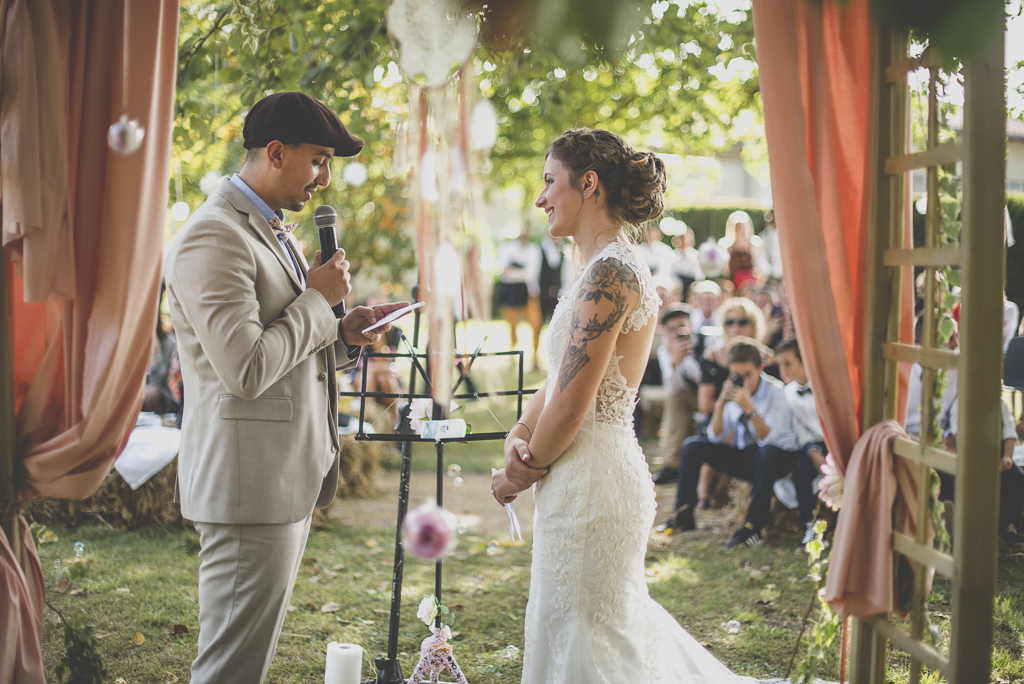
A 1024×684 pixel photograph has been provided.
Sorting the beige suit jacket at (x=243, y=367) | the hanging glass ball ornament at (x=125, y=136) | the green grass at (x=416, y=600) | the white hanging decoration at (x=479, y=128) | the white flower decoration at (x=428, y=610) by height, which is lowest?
the green grass at (x=416, y=600)

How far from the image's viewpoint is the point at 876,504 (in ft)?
6.15

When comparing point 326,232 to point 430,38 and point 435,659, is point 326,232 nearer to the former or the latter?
→ point 430,38

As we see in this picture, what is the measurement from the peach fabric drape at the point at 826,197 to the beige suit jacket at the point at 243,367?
124 centimetres

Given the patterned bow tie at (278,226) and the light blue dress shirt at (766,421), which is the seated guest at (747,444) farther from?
the patterned bow tie at (278,226)

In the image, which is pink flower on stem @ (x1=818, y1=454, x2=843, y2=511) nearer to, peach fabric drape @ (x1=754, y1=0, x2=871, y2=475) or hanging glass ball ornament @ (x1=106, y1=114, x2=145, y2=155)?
peach fabric drape @ (x1=754, y1=0, x2=871, y2=475)

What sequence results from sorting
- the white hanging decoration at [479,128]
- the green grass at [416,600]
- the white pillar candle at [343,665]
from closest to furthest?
the white hanging decoration at [479,128] < the white pillar candle at [343,665] < the green grass at [416,600]

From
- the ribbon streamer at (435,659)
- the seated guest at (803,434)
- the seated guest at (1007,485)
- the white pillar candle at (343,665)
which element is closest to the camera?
the white pillar candle at (343,665)

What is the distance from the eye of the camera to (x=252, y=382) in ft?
6.14

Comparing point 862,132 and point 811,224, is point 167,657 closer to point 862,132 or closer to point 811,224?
point 811,224

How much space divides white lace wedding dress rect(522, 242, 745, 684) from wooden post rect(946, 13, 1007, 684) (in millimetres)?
769

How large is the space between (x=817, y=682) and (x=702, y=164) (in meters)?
10.5

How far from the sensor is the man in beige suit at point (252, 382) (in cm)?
190

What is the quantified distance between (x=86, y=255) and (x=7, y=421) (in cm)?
50

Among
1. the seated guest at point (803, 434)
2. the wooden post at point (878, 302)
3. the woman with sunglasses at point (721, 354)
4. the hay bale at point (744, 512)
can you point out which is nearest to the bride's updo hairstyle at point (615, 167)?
the wooden post at point (878, 302)
